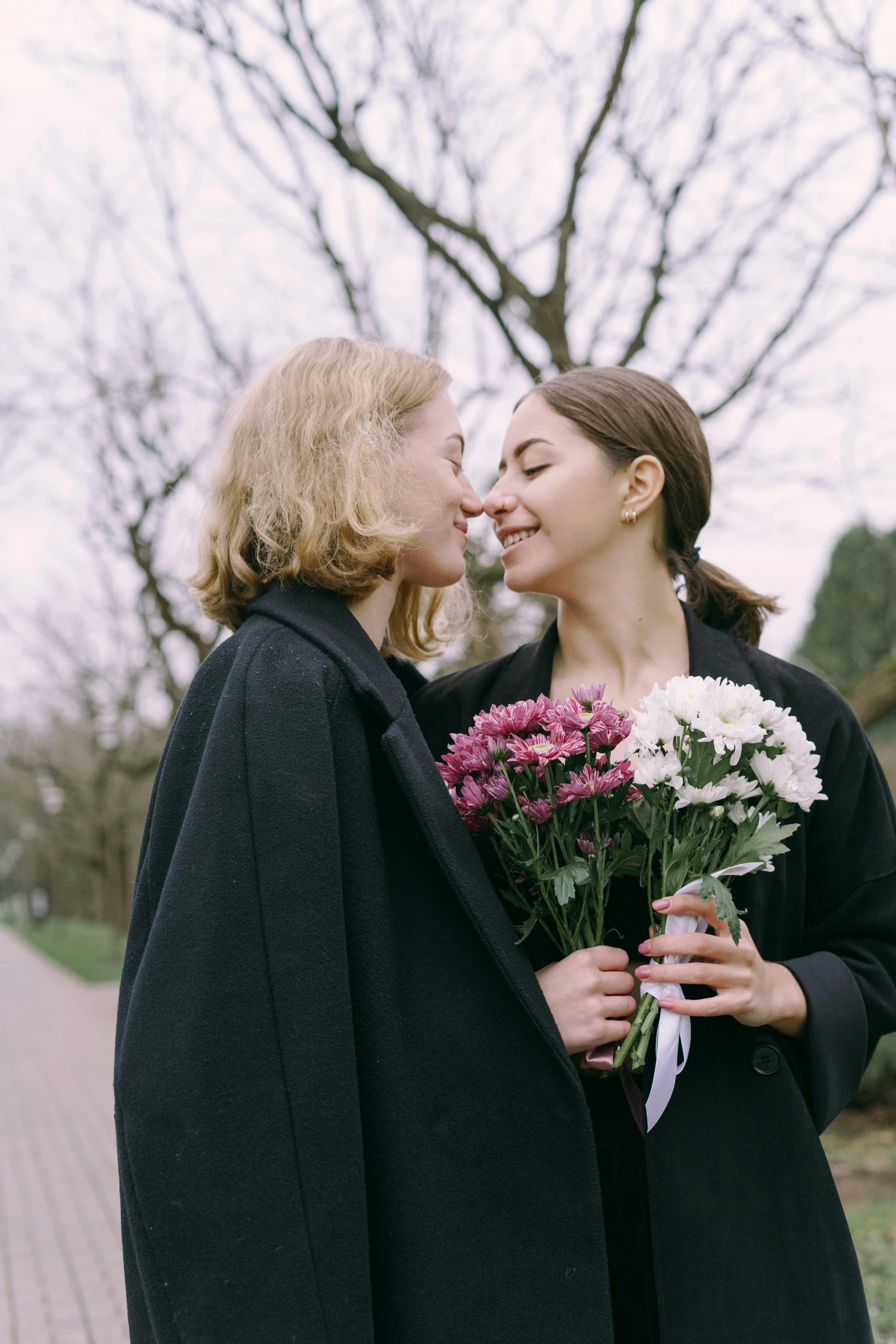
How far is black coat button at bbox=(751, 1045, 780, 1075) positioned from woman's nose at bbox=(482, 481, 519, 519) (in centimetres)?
110

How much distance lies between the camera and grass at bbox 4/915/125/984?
23562 millimetres

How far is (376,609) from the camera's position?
6.42 feet

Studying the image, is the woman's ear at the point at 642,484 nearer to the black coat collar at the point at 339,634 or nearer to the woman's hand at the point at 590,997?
the black coat collar at the point at 339,634

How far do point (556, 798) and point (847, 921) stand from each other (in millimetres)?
730

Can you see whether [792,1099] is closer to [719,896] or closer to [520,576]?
[719,896]

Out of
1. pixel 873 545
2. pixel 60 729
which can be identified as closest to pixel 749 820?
pixel 873 545

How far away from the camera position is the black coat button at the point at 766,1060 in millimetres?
1909

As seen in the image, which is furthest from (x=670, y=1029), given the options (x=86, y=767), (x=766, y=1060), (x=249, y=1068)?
(x=86, y=767)

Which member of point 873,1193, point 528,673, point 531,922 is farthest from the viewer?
point 873,1193

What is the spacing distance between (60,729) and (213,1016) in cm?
2502

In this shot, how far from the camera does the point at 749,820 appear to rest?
1.70 meters

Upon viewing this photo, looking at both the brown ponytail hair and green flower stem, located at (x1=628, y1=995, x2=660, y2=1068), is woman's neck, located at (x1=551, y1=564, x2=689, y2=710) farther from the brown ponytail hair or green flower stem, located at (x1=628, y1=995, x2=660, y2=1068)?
green flower stem, located at (x1=628, y1=995, x2=660, y2=1068)

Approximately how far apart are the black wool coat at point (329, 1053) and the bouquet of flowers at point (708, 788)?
0.83ft

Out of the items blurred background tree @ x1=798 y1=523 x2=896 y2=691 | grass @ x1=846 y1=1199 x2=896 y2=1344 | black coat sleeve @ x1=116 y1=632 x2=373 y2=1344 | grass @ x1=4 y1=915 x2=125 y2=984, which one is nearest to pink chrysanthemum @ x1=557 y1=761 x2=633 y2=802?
black coat sleeve @ x1=116 y1=632 x2=373 y2=1344
